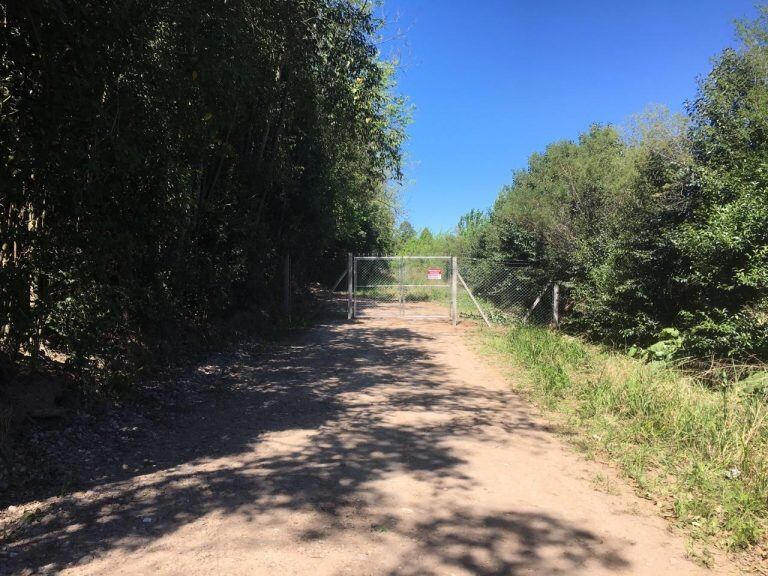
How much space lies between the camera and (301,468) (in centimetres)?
427

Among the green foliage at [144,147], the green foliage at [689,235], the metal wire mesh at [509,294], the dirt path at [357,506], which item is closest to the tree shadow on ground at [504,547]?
the dirt path at [357,506]

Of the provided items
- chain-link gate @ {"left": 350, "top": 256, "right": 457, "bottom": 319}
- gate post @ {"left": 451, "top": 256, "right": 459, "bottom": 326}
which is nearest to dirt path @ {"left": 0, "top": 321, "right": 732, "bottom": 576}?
gate post @ {"left": 451, "top": 256, "right": 459, "bottom": 326}

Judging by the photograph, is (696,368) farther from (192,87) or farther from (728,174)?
(192,87)

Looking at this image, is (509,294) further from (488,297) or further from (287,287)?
(287,287)

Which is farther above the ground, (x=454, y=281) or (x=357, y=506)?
(x=454, y=281)

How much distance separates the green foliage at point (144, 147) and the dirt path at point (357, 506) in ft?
5.61

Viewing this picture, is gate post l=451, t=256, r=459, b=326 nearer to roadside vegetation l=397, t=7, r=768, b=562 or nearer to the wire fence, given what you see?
the wire fence

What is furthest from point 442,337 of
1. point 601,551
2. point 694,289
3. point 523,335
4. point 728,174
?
point 601,551

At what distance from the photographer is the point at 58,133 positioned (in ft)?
14.3

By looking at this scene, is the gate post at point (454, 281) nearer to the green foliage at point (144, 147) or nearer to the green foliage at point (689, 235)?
the green foliage at point (689, 235)

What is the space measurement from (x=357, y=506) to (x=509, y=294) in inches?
504

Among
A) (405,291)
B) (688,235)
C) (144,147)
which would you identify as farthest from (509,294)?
(144,147)

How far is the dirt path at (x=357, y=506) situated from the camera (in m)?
2.95

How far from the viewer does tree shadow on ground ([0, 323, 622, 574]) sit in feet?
10.2
